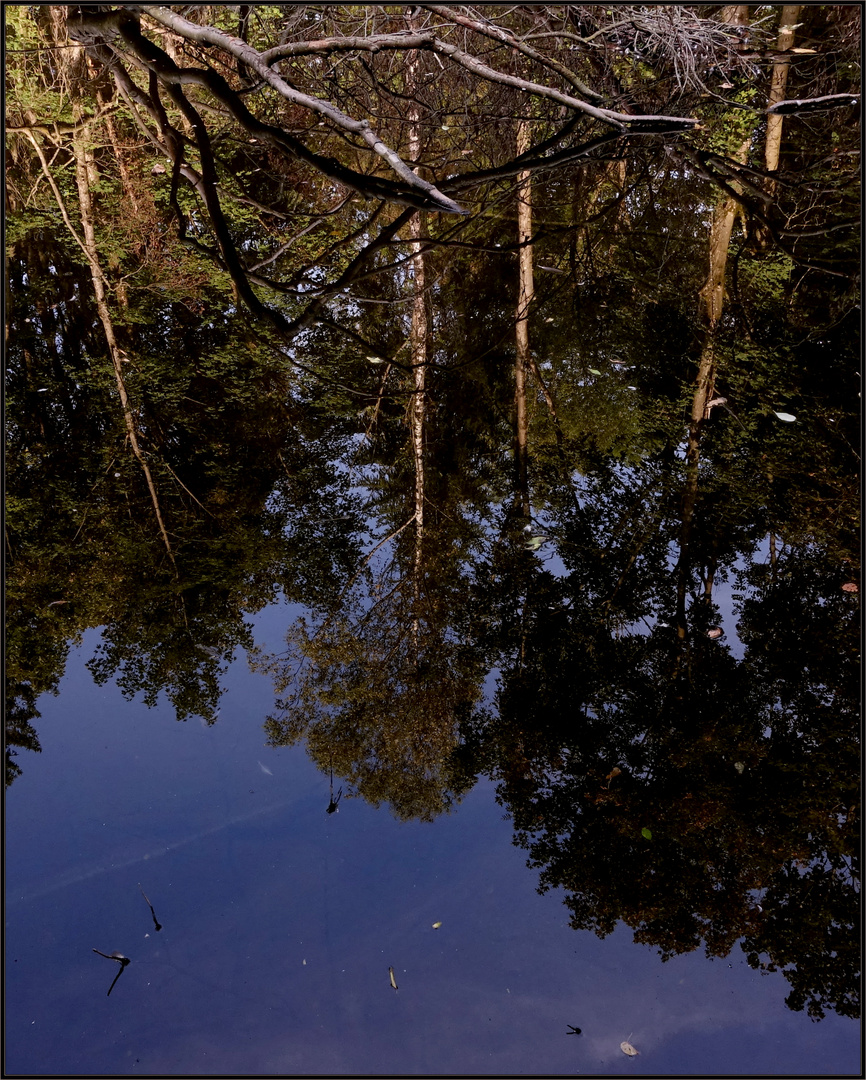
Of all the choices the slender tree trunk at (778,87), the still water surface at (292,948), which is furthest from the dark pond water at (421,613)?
the slender tree trunk at (778,87)

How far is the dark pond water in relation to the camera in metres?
1.99

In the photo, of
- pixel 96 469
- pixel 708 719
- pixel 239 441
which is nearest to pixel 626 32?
pixel 239 441

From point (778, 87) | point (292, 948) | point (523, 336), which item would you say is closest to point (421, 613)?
point (292, 948)

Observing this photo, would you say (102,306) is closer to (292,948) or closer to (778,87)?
(292,948)

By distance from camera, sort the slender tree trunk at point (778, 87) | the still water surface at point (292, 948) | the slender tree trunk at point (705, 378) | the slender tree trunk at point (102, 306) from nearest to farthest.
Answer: the still water surface at point (292, 948) → the slender tree trunk at point (705, 378) → the slender tree trunk at point (102, 306) → the slender tree trunk at point (778, 87)

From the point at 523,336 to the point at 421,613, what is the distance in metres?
2.12

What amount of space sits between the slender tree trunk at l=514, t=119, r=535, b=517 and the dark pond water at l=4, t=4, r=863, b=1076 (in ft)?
0.08

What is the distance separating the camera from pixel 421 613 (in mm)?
2924

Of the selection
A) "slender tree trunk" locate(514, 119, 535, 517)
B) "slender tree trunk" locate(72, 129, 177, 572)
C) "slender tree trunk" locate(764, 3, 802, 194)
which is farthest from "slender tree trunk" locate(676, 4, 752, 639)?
"slender tree trunk" locate(72, 129, 177, 572)

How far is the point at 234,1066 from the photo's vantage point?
185 centimetres

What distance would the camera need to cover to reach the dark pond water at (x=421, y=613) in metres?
1.99

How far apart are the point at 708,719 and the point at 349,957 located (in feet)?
4.41

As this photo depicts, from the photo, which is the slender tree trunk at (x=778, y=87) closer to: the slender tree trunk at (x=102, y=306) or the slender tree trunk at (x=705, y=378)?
the slender tree trunk at (x=705, y=378)

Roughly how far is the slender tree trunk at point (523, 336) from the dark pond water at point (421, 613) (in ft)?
0.08
